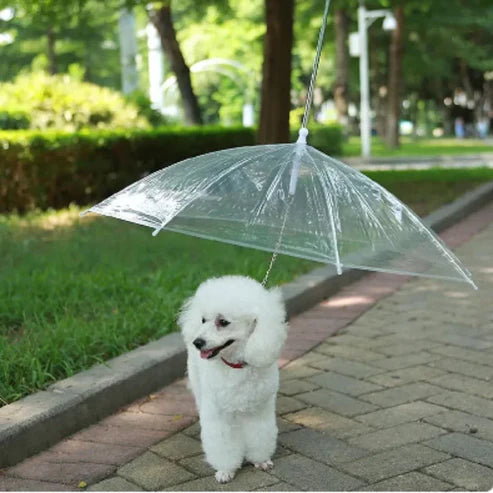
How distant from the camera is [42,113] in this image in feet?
45.8

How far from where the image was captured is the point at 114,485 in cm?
339

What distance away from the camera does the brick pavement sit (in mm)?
3420

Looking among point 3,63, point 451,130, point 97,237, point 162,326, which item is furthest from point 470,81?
point 162,326

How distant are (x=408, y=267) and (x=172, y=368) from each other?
1.68 metres

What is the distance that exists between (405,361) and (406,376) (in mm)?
285

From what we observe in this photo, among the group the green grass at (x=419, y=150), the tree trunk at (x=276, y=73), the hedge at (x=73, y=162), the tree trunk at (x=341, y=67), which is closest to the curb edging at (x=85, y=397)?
the hedge at (x=73, y=162)

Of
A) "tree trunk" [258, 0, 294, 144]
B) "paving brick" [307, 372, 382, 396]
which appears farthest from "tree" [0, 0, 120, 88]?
"paving brick" [307, 372, 382, 396]

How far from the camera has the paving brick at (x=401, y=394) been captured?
14.2 ft

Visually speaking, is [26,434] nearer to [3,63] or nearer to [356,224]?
[356,224]

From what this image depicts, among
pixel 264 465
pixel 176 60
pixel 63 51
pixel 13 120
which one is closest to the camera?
pixel 264 465

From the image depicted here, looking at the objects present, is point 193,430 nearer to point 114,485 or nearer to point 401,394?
point 114,485

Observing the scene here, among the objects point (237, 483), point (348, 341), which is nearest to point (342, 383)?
point (348, 341)

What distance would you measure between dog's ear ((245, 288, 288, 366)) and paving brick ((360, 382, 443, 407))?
1.31 meters

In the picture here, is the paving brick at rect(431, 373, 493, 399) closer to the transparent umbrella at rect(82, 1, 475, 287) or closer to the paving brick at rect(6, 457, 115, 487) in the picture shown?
the transparent umbrella at rect(82, 1, 475, 287)
